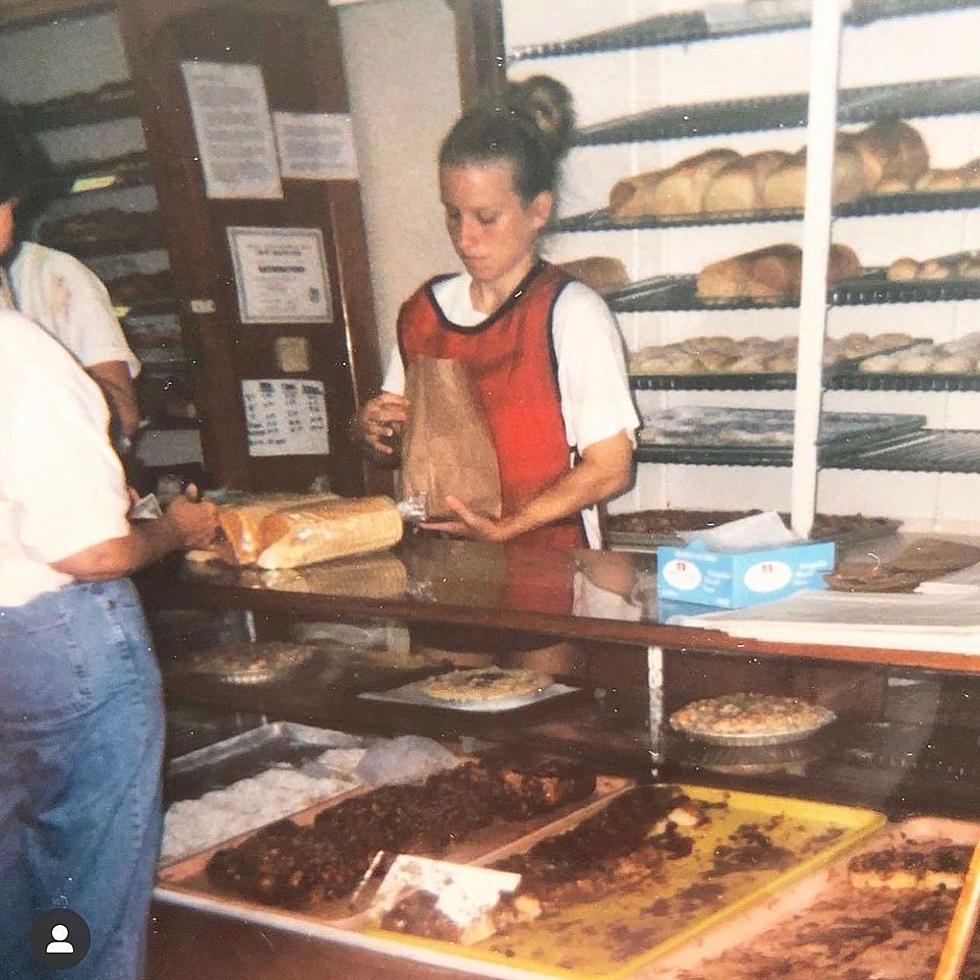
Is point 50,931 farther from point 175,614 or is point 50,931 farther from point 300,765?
point 175,614

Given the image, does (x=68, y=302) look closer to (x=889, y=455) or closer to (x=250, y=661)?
(x=250, y=661)

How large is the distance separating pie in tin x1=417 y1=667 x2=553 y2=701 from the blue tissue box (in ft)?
1.20

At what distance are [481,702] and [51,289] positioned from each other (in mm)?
1039

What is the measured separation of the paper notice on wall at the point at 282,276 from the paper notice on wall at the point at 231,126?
128 millimetres

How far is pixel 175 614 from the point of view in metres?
1.94

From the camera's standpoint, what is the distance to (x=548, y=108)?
9.43ft

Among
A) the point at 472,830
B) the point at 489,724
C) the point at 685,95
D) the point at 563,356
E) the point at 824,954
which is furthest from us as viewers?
the point at 685,95

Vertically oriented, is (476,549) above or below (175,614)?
above

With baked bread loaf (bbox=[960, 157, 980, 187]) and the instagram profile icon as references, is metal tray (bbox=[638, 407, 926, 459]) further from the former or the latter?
the instagram profile icon

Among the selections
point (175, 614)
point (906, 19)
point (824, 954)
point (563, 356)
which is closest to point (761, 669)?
point (824, 954)

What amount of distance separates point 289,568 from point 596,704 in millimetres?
512

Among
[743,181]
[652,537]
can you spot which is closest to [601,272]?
[743,181]

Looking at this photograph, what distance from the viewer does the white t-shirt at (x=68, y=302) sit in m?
1.73

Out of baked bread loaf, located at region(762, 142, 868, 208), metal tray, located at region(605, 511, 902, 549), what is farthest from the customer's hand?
baked bread loaf, located at region(762, 142, 868, 208)
